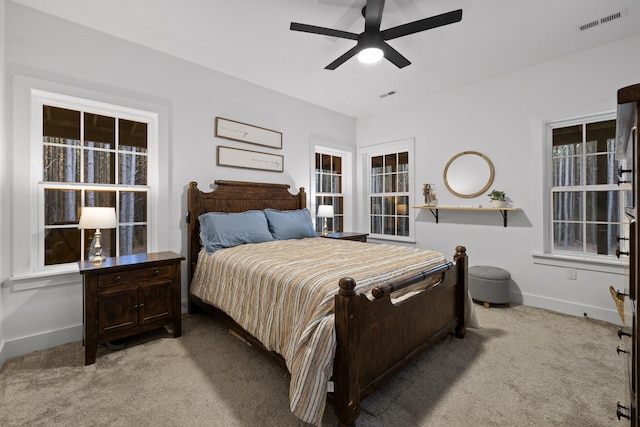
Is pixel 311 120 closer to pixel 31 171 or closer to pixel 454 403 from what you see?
pixel 31 171

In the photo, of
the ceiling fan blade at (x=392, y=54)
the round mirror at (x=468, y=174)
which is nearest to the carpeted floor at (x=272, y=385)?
the round mirror at (x=468, y=174)

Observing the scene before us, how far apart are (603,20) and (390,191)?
10.1 feet

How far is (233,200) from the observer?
360 centimetres

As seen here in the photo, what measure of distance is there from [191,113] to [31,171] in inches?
59.5

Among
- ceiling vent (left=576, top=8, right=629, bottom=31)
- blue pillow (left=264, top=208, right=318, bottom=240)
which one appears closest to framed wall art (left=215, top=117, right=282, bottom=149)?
blue pillow (left=264, top=208, right=318, bottom=240)

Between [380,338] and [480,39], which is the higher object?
[480,39]

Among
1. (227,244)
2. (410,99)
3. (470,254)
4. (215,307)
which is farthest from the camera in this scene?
(410,99)

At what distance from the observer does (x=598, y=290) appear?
3023mm

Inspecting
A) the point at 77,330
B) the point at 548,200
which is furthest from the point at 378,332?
the point at 548,200

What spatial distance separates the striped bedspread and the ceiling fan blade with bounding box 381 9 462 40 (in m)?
1.75

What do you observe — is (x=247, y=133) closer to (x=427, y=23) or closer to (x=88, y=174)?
(x=88, y=174)

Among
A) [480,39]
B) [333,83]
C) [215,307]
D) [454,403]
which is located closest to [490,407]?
[454,403]

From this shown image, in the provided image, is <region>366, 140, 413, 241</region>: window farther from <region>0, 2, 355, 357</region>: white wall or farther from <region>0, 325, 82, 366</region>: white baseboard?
<region>0, 325, 82, 366</region>: white baseboard

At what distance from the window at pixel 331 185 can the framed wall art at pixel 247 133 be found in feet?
3.35
